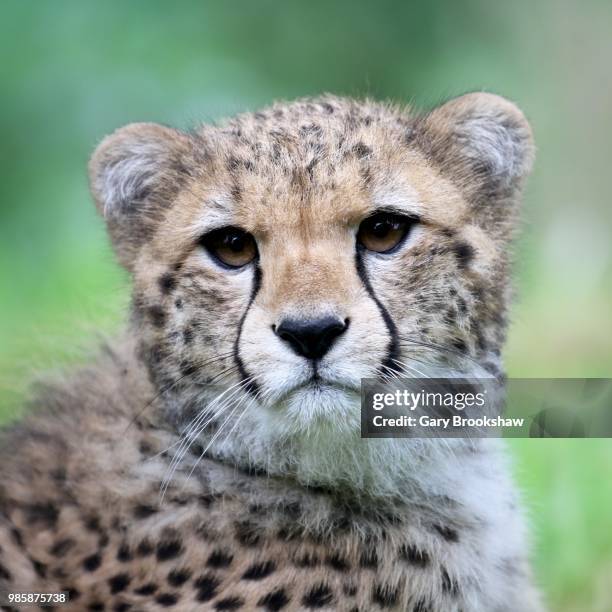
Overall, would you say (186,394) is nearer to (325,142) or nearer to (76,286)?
(325,142)

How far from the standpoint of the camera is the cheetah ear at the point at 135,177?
2.61 m

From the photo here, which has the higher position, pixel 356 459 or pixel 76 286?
pixel 76 286

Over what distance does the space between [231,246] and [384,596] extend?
0.78 m

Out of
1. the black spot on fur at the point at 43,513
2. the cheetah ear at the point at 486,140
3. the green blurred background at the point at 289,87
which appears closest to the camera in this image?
the black spot on fur at the point at 43,513

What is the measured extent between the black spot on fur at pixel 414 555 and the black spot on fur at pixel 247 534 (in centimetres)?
30

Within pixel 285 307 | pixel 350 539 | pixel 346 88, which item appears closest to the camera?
pixel 285 307

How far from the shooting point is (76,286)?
4.31m

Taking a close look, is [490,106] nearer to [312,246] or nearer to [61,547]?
[312,246]

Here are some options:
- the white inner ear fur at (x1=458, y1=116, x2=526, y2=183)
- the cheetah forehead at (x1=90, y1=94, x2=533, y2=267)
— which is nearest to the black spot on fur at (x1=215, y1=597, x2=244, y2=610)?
the cheetah forehead at (x1=90, y1=94, x2=533, y2=267)

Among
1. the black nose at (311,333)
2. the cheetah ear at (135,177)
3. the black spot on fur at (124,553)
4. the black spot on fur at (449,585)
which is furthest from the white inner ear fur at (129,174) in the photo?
the black spot on fur at (449,585)

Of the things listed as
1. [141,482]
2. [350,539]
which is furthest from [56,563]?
[350,539]

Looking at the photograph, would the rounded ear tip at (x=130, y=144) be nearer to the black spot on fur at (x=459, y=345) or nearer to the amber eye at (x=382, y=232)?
the amber eye at (x=382, y=232)

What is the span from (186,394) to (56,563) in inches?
17.4

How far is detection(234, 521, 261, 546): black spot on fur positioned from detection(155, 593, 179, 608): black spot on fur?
0.17m
